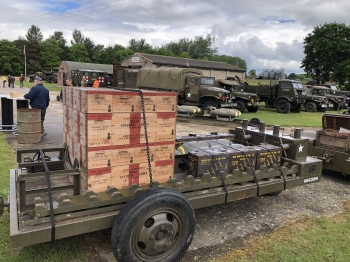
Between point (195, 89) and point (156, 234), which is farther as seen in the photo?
point (195, 89)

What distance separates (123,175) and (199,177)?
104 cm

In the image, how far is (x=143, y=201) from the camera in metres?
3.01

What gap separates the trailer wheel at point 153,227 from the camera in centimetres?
295

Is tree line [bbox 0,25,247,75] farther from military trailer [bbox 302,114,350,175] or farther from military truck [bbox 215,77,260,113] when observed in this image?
military trailer [bbox 302,114,350,175]

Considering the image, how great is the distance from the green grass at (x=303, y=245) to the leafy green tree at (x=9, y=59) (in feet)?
247

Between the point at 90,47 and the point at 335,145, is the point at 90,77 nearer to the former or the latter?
the point at 335,145

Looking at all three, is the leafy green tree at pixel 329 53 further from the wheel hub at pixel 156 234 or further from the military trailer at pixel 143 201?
the wheel hub at pixel 156 234

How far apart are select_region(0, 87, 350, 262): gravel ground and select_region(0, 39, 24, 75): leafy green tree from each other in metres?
74.2

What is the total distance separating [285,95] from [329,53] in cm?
2759

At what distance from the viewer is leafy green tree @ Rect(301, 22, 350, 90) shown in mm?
43469

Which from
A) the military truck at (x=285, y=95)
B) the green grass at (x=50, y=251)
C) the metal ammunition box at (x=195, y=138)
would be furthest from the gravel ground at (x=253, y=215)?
the military truck at (x=285, y=95)

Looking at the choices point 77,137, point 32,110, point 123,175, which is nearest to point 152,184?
point 123,175

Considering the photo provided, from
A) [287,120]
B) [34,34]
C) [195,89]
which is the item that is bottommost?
[287,120]

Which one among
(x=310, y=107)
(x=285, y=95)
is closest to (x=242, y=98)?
(x=285, y=95)
